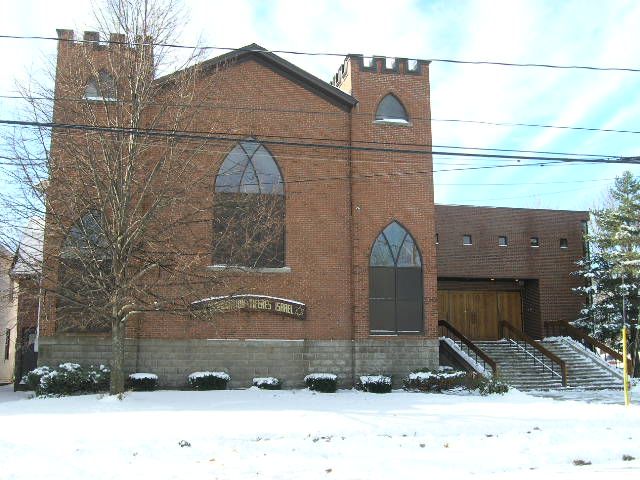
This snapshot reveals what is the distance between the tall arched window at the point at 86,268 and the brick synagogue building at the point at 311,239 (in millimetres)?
2038

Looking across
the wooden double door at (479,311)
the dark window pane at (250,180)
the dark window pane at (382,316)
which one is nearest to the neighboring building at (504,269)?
the wooden double door at (479,311)

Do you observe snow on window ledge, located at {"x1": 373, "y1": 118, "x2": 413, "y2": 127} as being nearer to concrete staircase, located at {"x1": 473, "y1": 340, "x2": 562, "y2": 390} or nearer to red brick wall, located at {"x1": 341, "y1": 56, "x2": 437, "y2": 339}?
red brick wall, located at {"x1": 341, "y1": 56, "x2": 437, "y2": 339}

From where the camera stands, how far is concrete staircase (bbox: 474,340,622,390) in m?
22.7

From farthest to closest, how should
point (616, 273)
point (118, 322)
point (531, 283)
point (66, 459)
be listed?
point (531, 283) < point (616, 273) < point (118, 322) < point (66, 459)

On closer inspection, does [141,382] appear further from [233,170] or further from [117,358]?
[233,170]

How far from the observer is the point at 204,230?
66.2 feet

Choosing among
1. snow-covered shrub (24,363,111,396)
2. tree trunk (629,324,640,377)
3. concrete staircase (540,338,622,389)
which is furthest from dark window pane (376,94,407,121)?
tree trunk (629,324,640,377)

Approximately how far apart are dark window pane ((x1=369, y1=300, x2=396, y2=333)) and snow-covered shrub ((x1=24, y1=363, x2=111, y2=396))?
27.7 ft

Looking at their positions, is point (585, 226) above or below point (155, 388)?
above

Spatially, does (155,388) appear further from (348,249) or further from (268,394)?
(348,249)

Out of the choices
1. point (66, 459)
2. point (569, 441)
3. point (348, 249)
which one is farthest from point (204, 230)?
point (569, 441)

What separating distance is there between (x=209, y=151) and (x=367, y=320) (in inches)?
296

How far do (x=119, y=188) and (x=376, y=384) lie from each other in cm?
965

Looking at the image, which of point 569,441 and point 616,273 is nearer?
point 569,441
